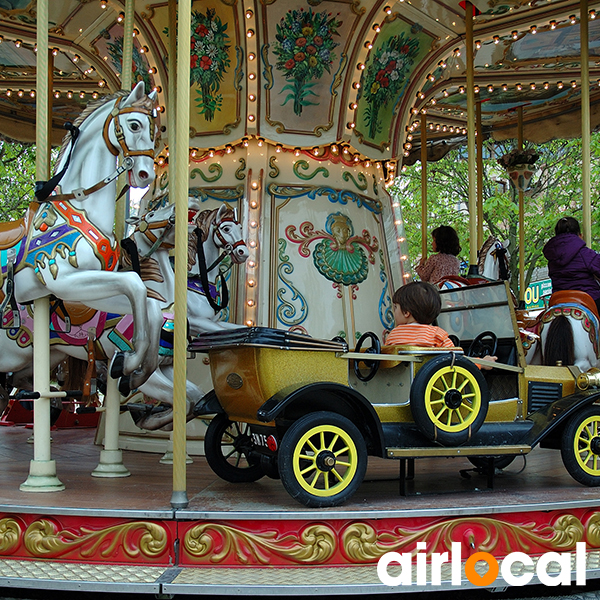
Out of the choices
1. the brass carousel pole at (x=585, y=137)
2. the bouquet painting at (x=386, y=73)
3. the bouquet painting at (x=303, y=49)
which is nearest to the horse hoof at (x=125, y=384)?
the bouquet painting at (x=303, y=49)

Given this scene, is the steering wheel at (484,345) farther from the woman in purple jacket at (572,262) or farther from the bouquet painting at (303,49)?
the bouquet painting at (303,49)

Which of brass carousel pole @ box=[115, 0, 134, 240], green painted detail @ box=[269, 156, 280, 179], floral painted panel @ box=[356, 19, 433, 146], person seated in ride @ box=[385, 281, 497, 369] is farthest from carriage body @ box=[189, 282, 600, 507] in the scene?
floral painted panel @ box=[356, 19, 433, 146]

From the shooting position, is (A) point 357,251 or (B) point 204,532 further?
(A) point 357,251

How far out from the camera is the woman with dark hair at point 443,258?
293 inches

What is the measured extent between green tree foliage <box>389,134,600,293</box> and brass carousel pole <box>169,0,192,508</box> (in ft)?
47.3

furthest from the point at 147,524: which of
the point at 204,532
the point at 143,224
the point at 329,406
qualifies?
the point at 143,224

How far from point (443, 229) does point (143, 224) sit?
3.45 metres

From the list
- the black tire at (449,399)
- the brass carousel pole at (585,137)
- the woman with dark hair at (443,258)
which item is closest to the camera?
the black tire at (449,399)

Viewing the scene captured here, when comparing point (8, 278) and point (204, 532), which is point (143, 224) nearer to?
point (8, 278)

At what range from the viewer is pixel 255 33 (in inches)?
250

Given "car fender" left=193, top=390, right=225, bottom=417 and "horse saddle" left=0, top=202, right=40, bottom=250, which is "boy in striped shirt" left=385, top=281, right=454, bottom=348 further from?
"horse saddle" left=0, top=202, right=40, bottom=250

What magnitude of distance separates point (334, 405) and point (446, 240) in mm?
4202

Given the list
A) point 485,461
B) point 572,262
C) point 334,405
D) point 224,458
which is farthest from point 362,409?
point 572,262

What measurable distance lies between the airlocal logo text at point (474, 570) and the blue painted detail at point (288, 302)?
3.22m
